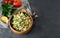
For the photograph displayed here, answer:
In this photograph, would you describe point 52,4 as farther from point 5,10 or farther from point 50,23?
point 5,10

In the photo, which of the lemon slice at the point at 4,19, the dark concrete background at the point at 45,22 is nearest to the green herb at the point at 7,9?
the lemon slice at the point at 4,19

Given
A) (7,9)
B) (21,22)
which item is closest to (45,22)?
(21,22)

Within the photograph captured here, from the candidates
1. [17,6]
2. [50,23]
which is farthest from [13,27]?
[50,23]

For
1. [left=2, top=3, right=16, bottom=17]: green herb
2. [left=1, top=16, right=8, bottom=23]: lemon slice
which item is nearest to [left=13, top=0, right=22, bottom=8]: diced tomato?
[left=2, top=3, right=16, bottom=17]: green herb

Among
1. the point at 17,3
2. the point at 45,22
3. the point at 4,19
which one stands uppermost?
the point at 17,3

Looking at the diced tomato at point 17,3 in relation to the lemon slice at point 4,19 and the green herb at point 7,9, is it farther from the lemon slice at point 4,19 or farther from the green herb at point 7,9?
the lemon slice at point 4,19

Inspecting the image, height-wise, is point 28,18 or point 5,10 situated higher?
point 5,10

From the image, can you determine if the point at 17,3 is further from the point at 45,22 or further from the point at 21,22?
the point at 45,22

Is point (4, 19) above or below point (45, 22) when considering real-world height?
above
